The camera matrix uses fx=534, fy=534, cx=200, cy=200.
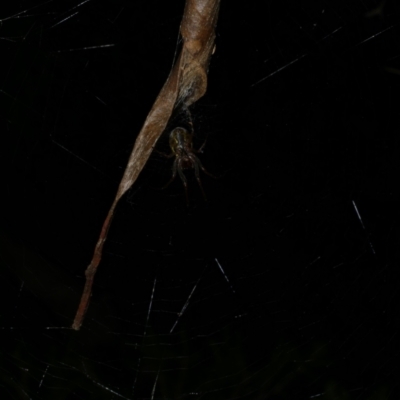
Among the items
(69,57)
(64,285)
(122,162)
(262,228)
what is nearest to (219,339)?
(262,228)

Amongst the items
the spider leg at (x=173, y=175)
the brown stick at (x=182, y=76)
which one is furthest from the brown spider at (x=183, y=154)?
the brown stick at (x=182, y=76)

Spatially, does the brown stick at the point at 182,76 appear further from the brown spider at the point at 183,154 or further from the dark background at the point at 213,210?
the brown spider at the point at 183,154

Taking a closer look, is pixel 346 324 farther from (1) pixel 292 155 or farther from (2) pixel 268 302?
(1) pixel 292 155

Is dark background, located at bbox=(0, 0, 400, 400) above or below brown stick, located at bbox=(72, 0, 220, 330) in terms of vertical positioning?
below

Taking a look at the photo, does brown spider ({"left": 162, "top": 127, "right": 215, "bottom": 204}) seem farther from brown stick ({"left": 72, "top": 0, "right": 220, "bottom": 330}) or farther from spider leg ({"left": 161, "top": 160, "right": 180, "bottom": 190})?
brown stick ({"left": 72, "top": 0, "right": 220, "bottom": 330})

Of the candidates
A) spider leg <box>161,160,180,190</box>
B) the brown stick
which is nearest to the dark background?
spider leg <box>161,160,180,190</box>

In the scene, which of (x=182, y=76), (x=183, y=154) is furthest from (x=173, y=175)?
(x=182, y=76)
